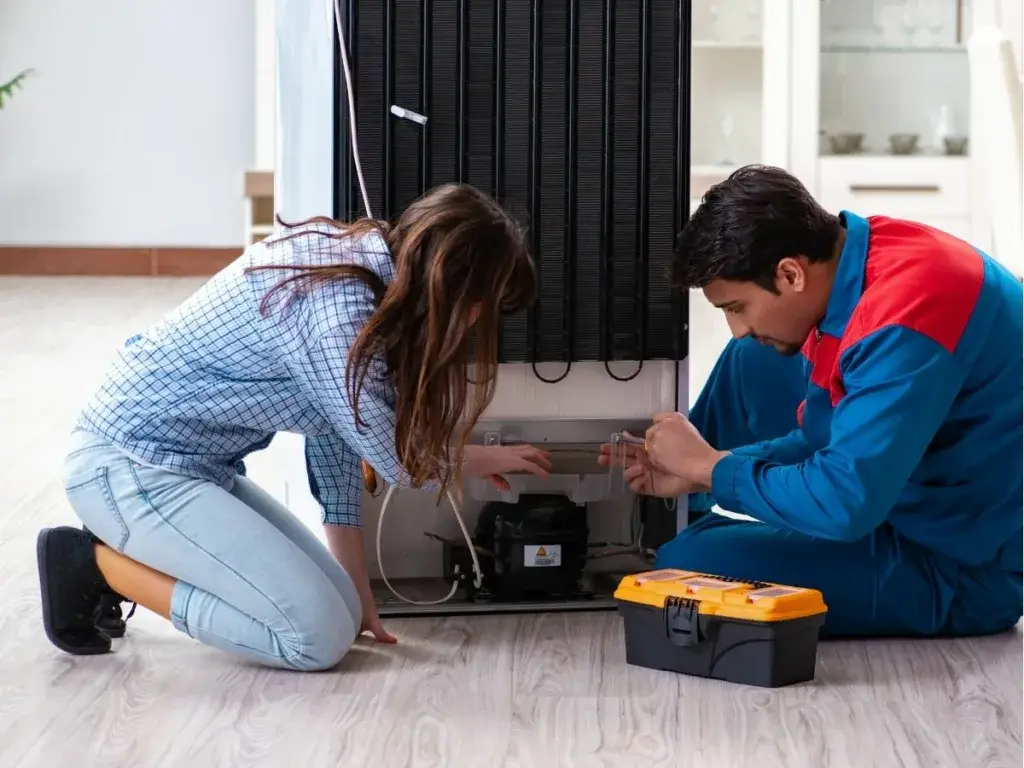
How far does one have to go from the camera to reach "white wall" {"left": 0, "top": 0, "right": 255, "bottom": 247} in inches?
277

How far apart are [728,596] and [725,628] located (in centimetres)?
4

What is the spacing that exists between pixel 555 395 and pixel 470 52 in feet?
1.65

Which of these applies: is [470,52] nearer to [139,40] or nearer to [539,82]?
[539,82]

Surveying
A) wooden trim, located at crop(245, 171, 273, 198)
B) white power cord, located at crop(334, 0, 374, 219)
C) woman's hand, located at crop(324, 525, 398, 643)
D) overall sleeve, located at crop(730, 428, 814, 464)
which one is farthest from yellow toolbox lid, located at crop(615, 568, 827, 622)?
wooden trim, located at crop(245, 171, 273, 198)

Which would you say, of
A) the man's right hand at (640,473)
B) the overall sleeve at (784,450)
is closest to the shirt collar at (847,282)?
the overall sleeve at (784,450)

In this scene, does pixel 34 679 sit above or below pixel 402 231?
below

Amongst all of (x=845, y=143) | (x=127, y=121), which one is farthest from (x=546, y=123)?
(x=127, y=121)

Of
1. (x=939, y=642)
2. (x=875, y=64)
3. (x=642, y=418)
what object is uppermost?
(x=875, y=64)

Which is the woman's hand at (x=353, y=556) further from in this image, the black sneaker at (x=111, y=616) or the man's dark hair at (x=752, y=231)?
the man's dark hair at (x=752, y=231)

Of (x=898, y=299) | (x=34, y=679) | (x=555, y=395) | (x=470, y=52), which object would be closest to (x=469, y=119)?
(x=470, y=52)

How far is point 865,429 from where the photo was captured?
181cm

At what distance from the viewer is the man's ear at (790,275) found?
1889mm

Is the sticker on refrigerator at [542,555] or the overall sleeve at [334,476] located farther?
the sticker on refrigerator at [542,555]

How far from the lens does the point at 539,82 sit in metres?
2.02
